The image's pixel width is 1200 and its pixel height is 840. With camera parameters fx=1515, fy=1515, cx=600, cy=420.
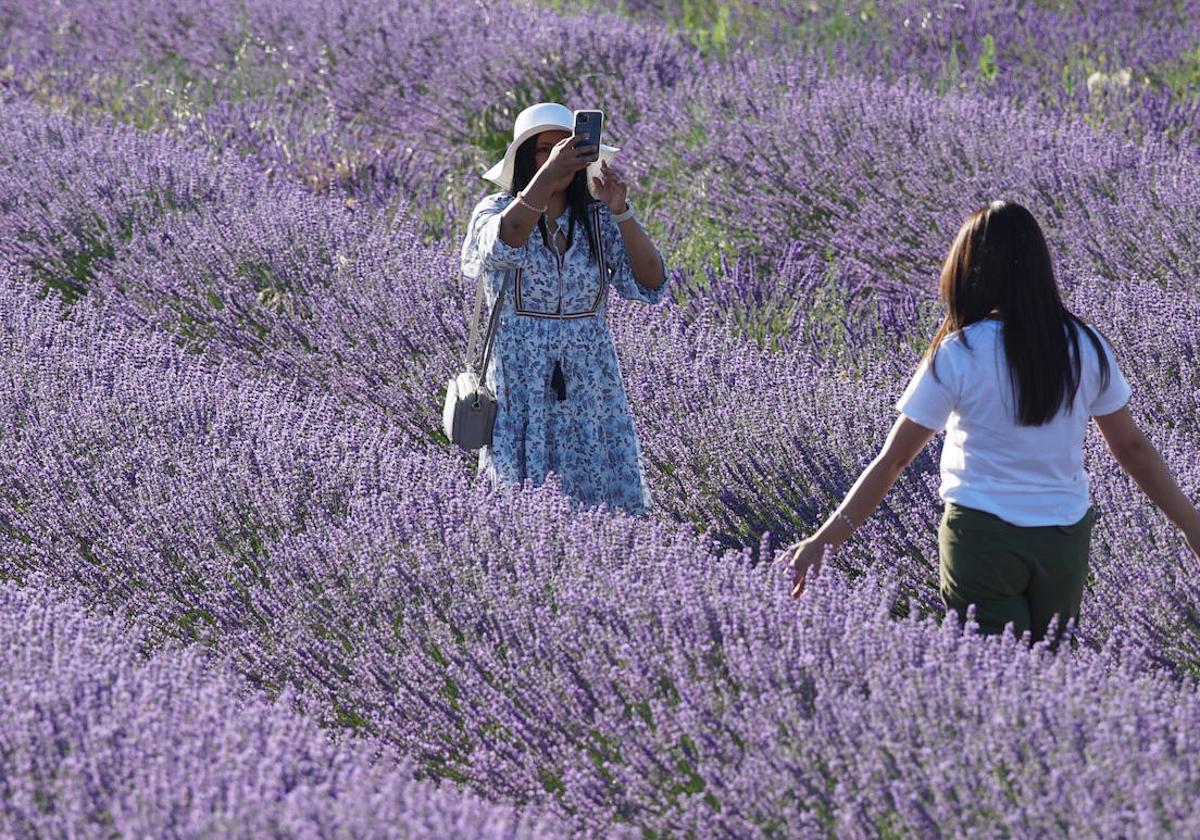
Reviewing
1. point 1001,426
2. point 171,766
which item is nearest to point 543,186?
point 1001,426

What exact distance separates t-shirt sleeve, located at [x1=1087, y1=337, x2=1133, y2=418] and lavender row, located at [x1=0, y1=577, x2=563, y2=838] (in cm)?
105

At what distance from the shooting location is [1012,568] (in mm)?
2338

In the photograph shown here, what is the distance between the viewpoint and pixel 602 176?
2.96 metres

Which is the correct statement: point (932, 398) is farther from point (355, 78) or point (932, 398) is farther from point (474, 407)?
point (355, 78)

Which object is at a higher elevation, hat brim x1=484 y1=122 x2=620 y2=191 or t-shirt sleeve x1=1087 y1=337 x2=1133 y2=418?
hat brim x1=484 y1=122 x2=620 y2=191

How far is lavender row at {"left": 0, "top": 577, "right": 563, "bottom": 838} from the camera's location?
174 centimetres

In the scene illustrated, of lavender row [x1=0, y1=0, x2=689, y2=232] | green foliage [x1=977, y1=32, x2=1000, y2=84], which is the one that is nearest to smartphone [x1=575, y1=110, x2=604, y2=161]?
lavender row [x1=0, y1=0, x2=689, y2=232]

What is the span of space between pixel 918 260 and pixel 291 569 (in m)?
2.81

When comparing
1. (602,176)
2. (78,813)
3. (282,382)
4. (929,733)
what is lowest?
(282,382)

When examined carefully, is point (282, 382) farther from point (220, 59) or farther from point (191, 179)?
point (220, 59)

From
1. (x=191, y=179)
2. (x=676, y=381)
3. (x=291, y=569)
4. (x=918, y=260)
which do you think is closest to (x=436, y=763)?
(x=291, y=569)

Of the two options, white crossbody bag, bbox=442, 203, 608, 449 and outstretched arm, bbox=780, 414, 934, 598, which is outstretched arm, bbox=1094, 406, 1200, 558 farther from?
white crossbody bag, bbox=442, 203, 608, 449

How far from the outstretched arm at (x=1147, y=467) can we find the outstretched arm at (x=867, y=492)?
0.93 feet

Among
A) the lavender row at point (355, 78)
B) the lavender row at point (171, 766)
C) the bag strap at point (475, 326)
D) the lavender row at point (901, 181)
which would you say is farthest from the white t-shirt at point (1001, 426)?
the lavender row at point (355, 78)
